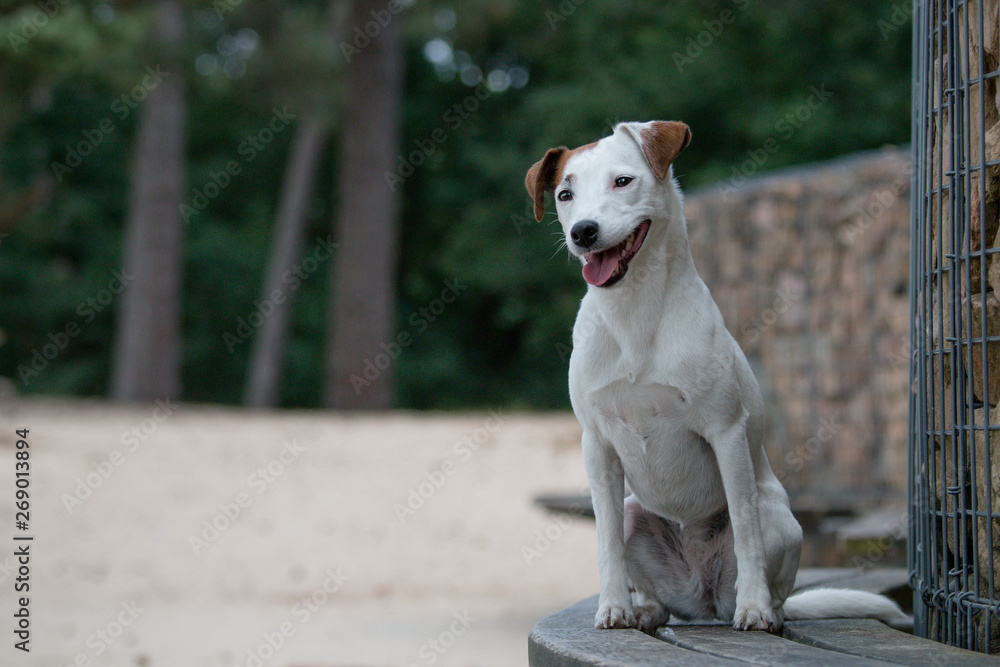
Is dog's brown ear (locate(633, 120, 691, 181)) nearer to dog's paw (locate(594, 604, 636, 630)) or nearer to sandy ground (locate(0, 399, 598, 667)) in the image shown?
dog's paw (locate(594, 604, 636, 630))

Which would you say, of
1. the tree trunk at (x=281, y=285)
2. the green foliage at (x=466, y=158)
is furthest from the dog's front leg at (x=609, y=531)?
the tree trunk at (x=281, y=285)

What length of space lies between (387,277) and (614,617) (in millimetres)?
15384

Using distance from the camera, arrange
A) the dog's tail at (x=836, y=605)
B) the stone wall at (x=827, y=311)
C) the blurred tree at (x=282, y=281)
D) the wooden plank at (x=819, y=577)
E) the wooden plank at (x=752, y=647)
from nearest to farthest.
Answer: the wooden plank at (x=752, y=647), the dog's tail at (x=836, y=605), the wooden plank at (x=819, y=577), the stone wall at (x=827, y=311), the blurred tree at (x=282, y=281)

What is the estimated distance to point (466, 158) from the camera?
2397 centimetres

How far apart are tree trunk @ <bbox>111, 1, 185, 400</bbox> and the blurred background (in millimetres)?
54

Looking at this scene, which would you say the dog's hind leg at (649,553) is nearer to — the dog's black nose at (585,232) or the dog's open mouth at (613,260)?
the dog's open mouth at (613,260)

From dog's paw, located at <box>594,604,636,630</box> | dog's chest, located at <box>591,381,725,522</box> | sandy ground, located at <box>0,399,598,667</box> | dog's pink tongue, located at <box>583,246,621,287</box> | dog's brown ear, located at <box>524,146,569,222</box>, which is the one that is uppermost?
dog's brown ear, located at <box>524,146,569,222</box>

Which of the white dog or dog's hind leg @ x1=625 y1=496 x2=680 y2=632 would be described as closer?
the white dog

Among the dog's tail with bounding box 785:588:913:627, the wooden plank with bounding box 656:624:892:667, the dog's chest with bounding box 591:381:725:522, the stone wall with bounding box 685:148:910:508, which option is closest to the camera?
the wooden plank with bounding box 656:624:892:667

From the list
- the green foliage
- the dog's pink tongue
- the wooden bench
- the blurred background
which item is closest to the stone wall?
the blurred background

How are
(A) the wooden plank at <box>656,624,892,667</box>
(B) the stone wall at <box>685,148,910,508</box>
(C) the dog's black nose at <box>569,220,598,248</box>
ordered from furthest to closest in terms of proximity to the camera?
1. (B) the stone wall at <box>685,148,910,508</box>
2. (C) the dog's black nose at <box>569,220,598,248</box>
3. (A) the wooden plank at <box>656,624,892,667</box>

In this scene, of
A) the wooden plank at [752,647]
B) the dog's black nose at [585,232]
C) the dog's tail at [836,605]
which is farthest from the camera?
the dog's tail at [836,605]

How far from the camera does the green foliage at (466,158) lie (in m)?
17.6

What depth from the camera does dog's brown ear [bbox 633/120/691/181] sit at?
2.95 meters
